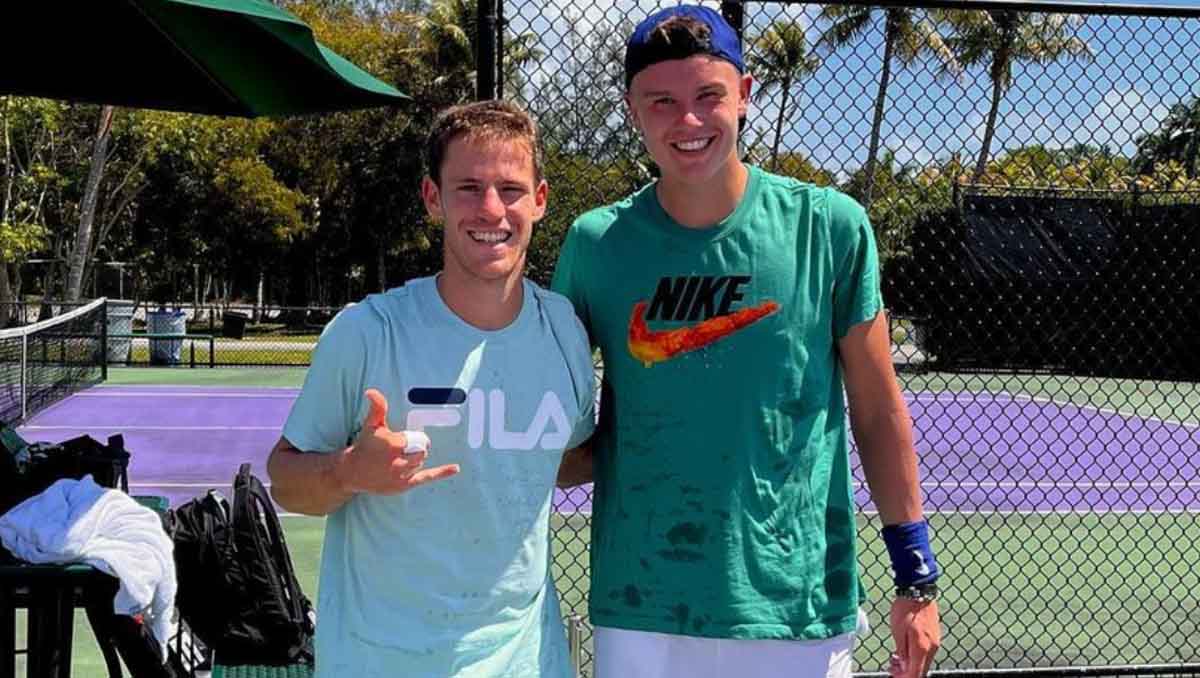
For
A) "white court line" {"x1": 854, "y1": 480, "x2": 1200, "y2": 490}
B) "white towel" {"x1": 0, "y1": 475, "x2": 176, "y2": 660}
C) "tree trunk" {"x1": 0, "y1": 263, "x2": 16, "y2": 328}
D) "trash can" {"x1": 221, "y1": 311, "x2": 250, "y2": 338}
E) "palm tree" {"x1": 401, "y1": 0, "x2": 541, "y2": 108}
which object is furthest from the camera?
"palm tree" {"x1": 401, "y1": 0, "x2": 541, "y2": 108}

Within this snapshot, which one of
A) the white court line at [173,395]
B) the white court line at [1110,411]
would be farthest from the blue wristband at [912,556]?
the white court line at [173,395]

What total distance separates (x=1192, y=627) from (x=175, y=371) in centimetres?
1815

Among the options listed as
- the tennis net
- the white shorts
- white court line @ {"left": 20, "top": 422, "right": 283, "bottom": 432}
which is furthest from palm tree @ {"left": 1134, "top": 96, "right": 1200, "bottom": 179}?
the tennis net

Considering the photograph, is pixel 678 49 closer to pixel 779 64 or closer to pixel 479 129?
pixel 479 129

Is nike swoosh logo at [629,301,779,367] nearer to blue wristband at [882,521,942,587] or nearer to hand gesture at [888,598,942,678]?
blue wristband at [882,521,942,587]

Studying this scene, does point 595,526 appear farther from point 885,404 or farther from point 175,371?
point 175,371

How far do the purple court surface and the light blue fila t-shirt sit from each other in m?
5.16

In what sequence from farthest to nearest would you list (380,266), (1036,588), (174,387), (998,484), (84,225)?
(380,266)
(84,225)
(174,387)
(998,484)
(1036,588)

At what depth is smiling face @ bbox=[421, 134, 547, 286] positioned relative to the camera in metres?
2.07

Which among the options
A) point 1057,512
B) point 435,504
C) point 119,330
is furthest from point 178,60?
point 119,330

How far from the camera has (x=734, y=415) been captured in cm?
219

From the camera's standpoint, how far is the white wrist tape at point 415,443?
1863 millimetres

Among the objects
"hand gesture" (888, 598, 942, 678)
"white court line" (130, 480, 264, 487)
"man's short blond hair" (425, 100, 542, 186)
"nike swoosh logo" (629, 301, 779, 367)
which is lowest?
"white court line" (130, 480, 264, 487)

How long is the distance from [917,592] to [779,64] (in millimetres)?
9106
